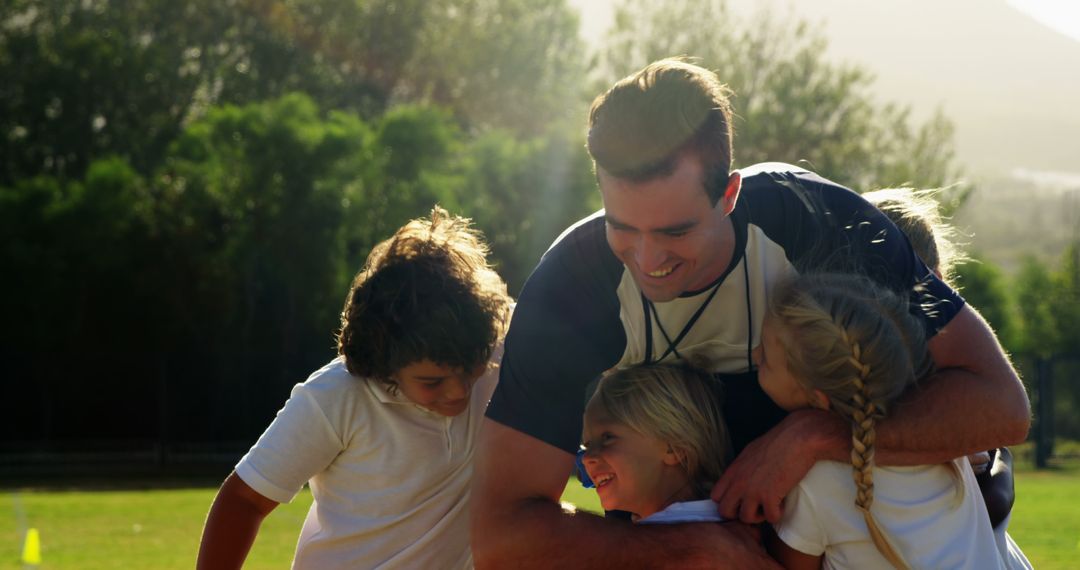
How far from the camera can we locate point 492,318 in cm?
393

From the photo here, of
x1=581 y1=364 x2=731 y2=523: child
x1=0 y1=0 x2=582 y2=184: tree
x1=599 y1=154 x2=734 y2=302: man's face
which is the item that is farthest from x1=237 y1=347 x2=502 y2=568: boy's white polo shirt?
x1=0 y1=0 x2=582 y2=184: tree

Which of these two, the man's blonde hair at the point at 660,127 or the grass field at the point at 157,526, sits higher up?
the man's blonde hair at the point at 660,127

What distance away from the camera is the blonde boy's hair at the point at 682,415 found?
11.2 feet

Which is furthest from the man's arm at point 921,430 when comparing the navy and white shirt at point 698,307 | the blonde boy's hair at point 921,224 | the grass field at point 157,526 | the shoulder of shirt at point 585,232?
the grass field at point 157,526

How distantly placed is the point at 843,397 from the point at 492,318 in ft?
3.79

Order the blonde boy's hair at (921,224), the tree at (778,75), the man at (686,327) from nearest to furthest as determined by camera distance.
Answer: the man at (686,327)
the blonde boy's hair at (921,224)
the tree at (778,75)

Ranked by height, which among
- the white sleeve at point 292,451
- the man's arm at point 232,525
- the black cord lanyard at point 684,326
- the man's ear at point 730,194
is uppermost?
the man's ear at point 730,194

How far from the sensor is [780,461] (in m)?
3.10

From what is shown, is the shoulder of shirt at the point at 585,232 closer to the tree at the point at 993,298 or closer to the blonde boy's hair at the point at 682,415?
the blonde boy's hair at the point at 682,415

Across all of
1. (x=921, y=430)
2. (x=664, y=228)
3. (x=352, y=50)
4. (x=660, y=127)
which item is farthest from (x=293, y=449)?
(x=352, y=50)

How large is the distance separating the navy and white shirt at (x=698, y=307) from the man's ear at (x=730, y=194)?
65mm

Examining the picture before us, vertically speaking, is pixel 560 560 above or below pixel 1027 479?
above

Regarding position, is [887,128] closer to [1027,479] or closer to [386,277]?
[1027,479]

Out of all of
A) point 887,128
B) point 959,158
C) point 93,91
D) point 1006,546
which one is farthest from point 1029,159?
point 1006,546
